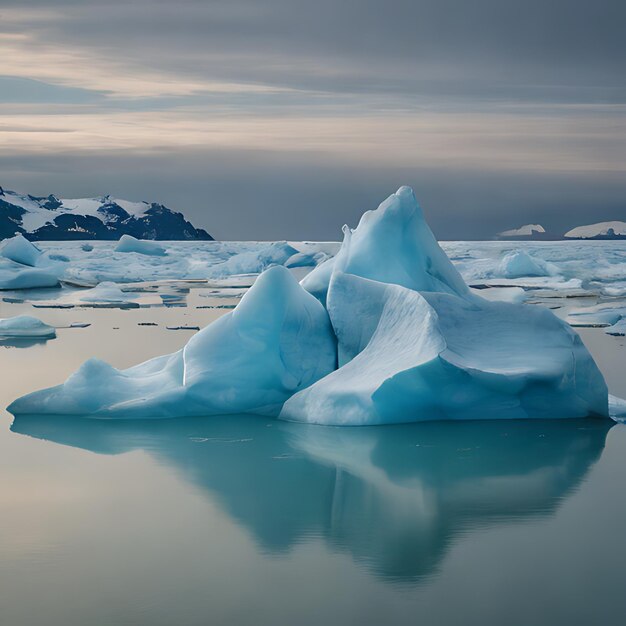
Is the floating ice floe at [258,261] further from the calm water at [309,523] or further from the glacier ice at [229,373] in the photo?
the calm water at [309,523]

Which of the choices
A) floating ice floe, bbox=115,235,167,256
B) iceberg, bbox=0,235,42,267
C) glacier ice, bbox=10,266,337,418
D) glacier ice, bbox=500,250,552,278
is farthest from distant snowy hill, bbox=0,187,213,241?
glacier ice, bbox=10,266,337,418

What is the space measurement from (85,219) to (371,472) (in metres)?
52.7

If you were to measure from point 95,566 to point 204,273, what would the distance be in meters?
22.5

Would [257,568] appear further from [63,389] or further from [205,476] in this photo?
[63,389]

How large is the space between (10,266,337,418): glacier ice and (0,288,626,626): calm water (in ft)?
0.61

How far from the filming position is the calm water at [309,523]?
3.22m

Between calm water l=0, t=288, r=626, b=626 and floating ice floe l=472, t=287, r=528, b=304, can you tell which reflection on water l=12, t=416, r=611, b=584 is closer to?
Answer: calm water l=0, t=288, r=626, b=626

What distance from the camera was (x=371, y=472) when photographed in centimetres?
504

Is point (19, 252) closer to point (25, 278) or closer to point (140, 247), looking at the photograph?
point (25, 278)

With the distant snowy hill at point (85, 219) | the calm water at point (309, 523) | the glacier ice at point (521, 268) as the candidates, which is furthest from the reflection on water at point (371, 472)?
the distant snowy hill at point (85, 219)

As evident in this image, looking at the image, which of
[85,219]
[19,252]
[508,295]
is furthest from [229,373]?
[85,219]

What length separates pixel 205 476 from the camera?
493cm

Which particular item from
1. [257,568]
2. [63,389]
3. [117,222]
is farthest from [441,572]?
[117,222]

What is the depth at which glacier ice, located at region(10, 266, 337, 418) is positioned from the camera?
632cm
